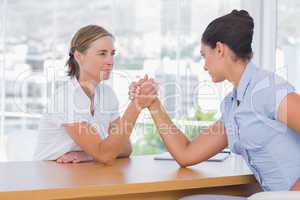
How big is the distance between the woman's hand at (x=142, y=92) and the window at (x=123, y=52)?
1.44 metres

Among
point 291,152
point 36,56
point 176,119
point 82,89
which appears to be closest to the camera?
point 291,152

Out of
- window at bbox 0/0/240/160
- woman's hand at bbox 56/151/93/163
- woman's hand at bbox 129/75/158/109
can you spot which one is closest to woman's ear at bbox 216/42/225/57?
woman's hand at bbox 129/75/158/109

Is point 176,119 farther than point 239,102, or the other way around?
point 176,119

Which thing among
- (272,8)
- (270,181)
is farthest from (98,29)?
(272,8)

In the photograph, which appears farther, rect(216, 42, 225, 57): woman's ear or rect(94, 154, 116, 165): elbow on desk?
rect(94, 154, 116, 165): elbow on desk

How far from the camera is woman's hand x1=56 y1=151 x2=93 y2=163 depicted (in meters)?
2.39

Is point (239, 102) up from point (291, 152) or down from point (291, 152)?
up

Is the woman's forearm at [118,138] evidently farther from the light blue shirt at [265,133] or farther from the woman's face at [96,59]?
the light blue shirt at [265,133]

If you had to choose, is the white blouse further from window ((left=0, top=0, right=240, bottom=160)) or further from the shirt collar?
window ((left=0, top=0, right=240, bottom=160))

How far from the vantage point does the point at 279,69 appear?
4.15 m

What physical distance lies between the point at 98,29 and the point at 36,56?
4.29 ft

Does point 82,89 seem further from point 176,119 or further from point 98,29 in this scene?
point 176,119

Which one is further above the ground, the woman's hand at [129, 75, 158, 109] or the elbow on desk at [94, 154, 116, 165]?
the woman's hand at [129, 75, 158, 109]

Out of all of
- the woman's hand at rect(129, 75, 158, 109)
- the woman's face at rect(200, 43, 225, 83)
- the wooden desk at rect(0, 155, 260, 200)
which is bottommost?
the wooden desk at rect(0, 155, 260, 200)
